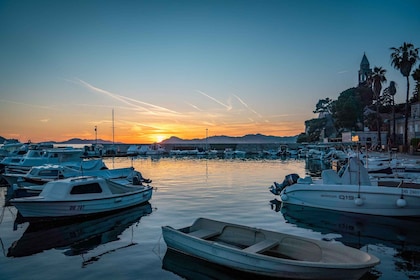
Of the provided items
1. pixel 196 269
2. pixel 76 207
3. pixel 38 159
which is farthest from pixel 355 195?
pixel 38 159

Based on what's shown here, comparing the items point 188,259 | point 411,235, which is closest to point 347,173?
point 411,235

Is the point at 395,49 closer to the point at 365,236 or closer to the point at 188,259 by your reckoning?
the point at 365,236

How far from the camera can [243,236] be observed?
11.5 metres

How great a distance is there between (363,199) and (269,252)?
30.0ft

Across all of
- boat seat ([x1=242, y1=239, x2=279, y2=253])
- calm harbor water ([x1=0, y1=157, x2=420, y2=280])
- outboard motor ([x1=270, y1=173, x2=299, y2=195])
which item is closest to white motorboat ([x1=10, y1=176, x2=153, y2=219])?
calm harbor water ([x1=0, y1=157, x2=420, y2=280])

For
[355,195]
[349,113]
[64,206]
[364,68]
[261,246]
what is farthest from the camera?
[364,68]

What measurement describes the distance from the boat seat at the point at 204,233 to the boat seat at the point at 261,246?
181cm

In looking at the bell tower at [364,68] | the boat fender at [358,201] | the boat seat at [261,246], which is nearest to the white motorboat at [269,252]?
the boat seat at [261,246]

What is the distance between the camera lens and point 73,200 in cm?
1691

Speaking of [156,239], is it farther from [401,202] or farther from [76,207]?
[401,202]

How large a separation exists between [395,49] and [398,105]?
149ft

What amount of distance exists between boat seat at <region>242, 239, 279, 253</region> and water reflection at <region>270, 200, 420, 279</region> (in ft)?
12.3

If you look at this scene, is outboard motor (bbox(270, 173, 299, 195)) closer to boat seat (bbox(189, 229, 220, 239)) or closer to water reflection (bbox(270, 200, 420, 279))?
water reflection (bbox(270, 200, 420, 279))

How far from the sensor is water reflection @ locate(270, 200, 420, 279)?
11562 millimetres
